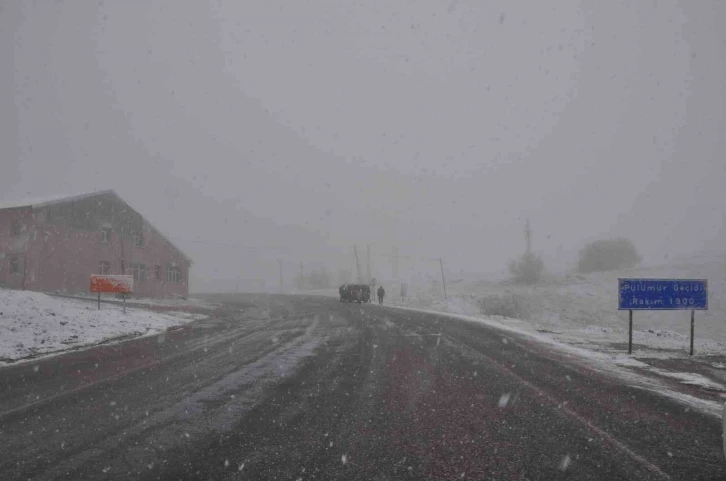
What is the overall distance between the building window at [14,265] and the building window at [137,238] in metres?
9.01

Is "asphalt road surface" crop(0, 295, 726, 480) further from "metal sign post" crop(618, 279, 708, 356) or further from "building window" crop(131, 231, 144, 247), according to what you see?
"building window" crop(131, 231, 144, 247)

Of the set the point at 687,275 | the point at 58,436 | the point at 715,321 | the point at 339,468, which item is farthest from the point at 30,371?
the point at 687,275

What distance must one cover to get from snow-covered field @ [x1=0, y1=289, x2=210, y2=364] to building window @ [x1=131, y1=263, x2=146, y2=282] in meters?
25.1

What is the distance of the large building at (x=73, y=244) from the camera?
32.0 metres

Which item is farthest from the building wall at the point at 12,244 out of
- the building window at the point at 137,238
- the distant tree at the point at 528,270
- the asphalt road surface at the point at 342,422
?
the distant tree at the point at 528,270

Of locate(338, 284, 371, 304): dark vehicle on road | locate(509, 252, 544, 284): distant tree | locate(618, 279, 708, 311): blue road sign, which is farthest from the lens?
locate(509, 252, 544, 284): distant tree

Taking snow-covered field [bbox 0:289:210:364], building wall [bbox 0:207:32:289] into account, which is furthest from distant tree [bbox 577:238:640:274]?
building wall [bbox 0:207:32:289]

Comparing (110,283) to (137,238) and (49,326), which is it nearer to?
(49,326)

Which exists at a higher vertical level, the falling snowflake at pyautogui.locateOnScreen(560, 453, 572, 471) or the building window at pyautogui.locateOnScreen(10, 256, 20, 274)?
the building window at pyautogui.locateOnScreen(10, 256, 20, 274)

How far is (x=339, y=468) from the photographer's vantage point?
3689 mm

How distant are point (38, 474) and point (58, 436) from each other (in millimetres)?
1087

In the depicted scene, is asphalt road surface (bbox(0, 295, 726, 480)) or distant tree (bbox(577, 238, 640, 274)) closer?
asphalt road surface (bbox(0, 295, 726, 480))

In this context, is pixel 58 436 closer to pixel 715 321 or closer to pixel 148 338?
pixel 148 338

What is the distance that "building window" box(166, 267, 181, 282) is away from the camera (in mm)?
44656
